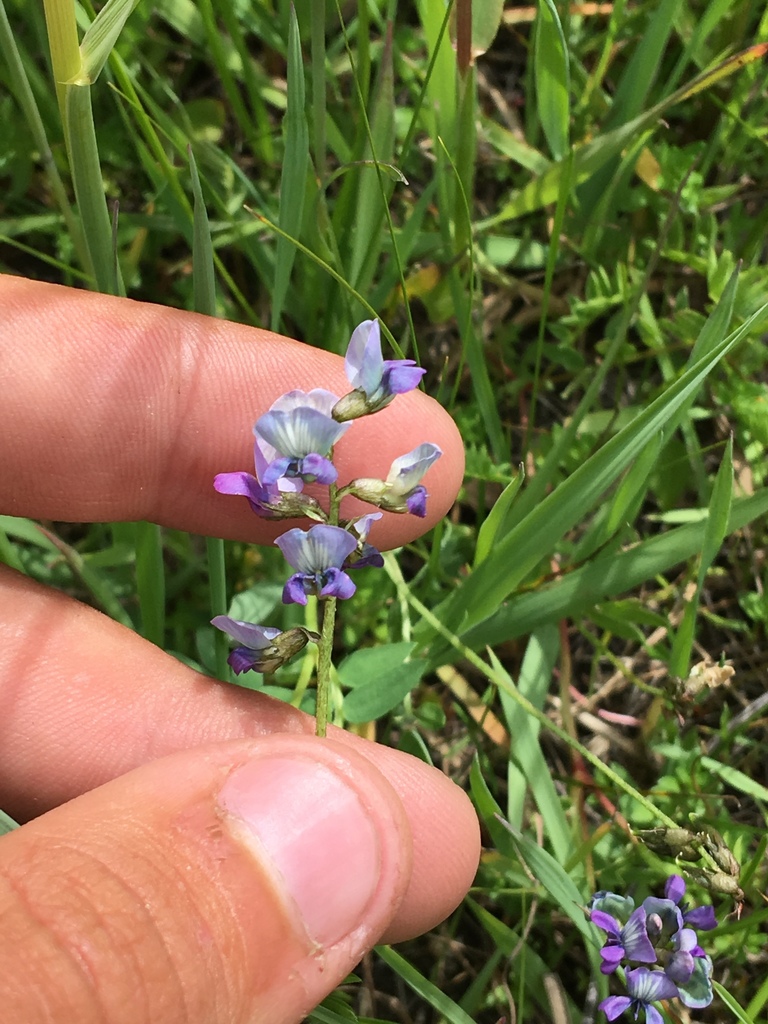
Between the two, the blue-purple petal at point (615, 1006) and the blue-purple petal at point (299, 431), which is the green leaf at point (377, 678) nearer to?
the blue-purple petal at point (299, 431)

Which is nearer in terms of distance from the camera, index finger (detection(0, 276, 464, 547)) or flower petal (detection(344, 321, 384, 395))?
flower petal (detection(344, 321, 384, 395))

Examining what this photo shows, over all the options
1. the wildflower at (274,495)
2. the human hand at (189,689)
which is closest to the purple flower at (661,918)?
the human hand at (189,689)

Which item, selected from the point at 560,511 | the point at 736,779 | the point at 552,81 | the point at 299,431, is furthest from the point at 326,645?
the point at 552,81

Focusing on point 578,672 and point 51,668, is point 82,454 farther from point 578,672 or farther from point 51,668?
point 578,672

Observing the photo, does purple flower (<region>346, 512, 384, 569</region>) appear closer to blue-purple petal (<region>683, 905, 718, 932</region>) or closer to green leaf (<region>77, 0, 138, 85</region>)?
green leaf (<region>77, 0, 138, 85</region>)

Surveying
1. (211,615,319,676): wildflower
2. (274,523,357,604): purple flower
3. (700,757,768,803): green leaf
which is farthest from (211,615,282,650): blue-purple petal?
(700,757,768,803): green leaf

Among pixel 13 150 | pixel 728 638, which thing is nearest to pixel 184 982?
pixel 728 638
